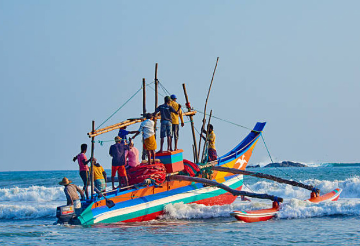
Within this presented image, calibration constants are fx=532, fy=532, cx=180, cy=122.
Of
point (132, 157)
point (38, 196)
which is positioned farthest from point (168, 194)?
point (38, 196)

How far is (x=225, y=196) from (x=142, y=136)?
4871mm

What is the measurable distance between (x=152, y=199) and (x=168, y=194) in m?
0.77

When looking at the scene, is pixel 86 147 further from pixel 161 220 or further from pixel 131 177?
pixel 161 220

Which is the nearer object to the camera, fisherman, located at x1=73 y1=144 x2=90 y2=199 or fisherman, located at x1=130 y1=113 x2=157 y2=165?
fisherman, located at x1=73 y1=144 x2=90 y2=199

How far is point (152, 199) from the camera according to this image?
15.8 meters

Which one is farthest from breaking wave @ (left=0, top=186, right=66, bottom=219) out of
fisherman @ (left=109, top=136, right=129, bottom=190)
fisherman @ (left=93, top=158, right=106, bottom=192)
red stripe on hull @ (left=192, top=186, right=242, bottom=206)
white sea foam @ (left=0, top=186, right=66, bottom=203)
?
red stripe on hull @ (left=192, top=186, right=242, bottom=206)

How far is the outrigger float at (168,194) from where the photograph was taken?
563 inches

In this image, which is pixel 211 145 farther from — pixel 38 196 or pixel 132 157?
pixel 38 196

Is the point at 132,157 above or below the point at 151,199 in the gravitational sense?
above

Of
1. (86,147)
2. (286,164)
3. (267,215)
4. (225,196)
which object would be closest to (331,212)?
(267,215)

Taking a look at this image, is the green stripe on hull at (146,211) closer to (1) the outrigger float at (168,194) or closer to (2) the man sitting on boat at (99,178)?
(1) the outrigger float at (168,194)

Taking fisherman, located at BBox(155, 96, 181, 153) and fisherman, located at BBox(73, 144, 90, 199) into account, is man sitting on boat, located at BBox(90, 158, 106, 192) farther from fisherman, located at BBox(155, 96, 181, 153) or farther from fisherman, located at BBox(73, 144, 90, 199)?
fisherman, located at BBox(155, 96, 181, 153)

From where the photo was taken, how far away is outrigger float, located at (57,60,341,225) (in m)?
14.3

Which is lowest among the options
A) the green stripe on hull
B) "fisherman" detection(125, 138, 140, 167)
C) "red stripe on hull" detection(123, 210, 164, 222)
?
"red stripe on hull" detection(123, 210, 164, 222)
